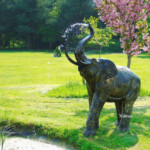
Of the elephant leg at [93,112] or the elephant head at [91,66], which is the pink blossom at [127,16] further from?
the elephant leg at [93,112]

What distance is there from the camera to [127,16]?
10.7 metres

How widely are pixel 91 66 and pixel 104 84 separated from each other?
0.55 metres

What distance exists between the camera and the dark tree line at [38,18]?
5966 cm

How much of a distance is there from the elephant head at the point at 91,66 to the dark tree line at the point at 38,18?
53.0m

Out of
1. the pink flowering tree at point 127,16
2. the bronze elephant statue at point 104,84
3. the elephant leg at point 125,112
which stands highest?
the pink flowering tree at point 127,16

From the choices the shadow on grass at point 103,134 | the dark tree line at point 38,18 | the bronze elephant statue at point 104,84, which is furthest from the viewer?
the dark tree line at point 38,18

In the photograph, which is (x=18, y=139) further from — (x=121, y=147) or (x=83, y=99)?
(x=83, y=99)

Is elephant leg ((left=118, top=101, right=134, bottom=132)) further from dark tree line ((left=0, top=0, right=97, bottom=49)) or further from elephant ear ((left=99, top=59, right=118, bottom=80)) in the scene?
dark tree line ((left=0, top=0, right=97, bottom=49))

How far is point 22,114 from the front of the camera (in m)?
8.10

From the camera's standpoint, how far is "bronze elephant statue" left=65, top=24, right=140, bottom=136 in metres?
5.55

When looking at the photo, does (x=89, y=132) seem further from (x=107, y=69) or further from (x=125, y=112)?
(x=107, y=69)

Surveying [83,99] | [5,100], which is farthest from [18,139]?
[83,99]

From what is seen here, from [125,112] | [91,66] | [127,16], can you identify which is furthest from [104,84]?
[127,16]

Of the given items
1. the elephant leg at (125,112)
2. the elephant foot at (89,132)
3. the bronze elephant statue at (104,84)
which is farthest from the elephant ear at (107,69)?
the elephant foot at (89,132)
